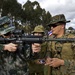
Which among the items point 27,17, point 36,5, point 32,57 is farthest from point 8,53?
point 36,5

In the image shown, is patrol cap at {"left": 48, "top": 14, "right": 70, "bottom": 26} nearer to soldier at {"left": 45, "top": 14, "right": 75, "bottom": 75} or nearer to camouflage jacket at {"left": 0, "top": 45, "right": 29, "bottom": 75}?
soldier at {"left": 45, "top": 14, "right": 75, "bottom": 75}

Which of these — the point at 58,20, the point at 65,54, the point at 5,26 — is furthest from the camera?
the point at 58,20

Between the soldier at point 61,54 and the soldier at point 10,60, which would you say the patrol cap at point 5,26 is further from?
the soldier at point 61,54

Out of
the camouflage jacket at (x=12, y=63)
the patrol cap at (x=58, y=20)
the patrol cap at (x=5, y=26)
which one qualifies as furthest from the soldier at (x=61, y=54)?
the patrol cap at (x=5, y=26)

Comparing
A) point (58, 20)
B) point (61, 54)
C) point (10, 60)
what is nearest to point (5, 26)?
point (10, 60)

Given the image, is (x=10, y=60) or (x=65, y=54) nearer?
(x=10, y=60)

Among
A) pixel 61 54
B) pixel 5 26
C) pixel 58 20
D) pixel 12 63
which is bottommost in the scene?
pixel 12 63

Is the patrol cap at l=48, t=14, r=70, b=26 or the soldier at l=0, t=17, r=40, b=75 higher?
the patrol cap at l=48, t=14, r=70, b=26

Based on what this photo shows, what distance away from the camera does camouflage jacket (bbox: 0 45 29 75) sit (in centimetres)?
480

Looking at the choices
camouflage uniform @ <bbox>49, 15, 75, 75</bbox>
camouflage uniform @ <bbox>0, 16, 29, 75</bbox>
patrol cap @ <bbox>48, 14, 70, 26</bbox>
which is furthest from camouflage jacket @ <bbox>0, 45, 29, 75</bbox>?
patrol cap @ <bbox>48, 14, 70, 26</bbox>

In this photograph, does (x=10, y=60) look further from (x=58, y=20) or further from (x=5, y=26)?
(x=58, y=20)

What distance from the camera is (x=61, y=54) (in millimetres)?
5176

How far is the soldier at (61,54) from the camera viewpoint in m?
4.87

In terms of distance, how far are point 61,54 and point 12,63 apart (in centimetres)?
94
